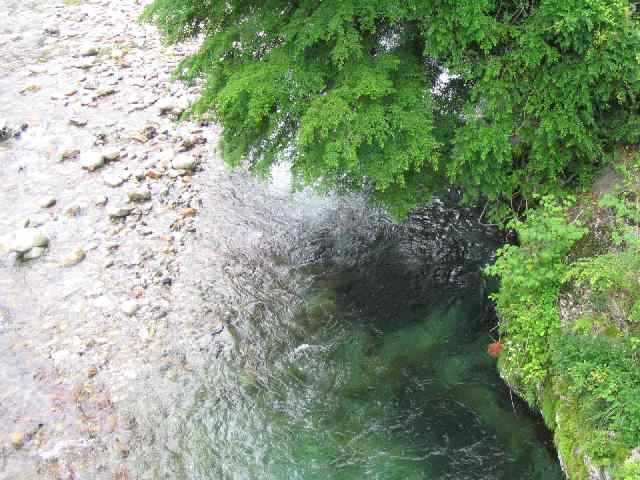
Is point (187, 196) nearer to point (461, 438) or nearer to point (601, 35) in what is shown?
point (461, 438)

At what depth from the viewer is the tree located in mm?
5977

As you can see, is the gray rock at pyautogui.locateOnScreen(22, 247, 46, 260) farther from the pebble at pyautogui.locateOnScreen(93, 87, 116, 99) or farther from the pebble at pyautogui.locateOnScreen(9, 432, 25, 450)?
the pebble at pyautogui.locateOnScreen(93, 87, 116, 99)

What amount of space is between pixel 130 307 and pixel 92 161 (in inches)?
174

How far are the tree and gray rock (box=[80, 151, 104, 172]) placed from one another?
472 centimetres

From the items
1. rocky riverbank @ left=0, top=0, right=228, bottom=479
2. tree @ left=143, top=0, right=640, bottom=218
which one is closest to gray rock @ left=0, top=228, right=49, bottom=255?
rocky riverbank @ left=0, top=0, right=228, bottom=479

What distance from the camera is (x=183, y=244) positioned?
9.24 metres

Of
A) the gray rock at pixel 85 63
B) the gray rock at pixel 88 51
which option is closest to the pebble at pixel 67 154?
the gray rock at pixel 85 63

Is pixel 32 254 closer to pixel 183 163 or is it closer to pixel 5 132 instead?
pixel 183 163

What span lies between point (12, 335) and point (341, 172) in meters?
5.57

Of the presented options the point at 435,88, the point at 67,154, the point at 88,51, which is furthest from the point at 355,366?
the point at 88,51

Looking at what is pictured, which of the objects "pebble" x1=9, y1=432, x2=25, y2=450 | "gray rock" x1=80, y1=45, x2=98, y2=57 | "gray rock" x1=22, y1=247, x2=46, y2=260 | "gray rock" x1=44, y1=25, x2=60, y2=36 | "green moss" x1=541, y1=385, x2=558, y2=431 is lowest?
"pebble" x1=9, y1=432, x2=25, y2=450

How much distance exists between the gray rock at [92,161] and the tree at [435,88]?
15.5 ft

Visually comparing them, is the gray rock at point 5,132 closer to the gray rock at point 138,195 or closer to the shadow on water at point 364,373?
the gray rock at point 138,195

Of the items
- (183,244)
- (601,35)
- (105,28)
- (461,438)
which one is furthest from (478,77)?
(105,28)
